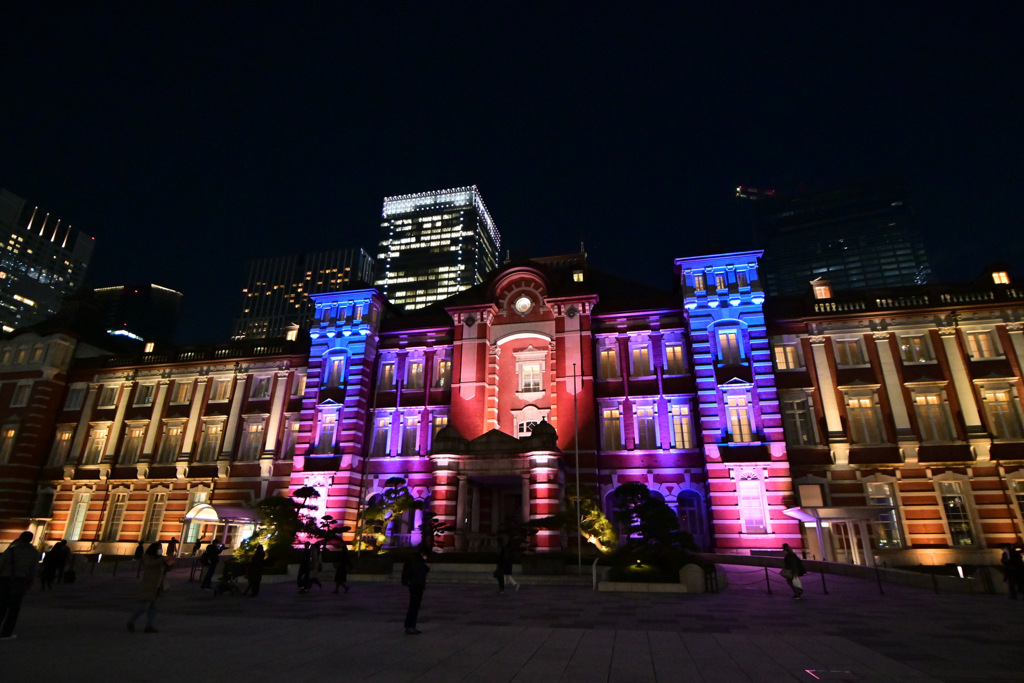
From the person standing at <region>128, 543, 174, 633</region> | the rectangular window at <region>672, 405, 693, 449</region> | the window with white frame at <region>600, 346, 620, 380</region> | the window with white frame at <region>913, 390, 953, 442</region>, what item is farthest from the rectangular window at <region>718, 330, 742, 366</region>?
the person standing at <region>128, 543, 174, 633</region>

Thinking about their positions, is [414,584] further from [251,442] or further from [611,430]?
[251,442]

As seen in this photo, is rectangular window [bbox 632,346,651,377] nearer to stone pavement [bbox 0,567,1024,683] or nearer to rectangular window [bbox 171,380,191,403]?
stone pavement [bbox 0,567,1024,683]

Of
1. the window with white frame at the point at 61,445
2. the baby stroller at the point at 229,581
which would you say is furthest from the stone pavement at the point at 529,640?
the window with white frame at the point at 61,445

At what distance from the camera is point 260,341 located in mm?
39812

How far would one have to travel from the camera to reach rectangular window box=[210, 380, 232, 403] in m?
38.9

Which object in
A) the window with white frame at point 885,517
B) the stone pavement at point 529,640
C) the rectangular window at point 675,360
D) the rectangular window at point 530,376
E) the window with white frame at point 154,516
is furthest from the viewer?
the window with white frame at point 154,516

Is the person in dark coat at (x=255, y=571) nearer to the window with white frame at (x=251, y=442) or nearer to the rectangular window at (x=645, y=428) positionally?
the rectangular window at (x=645, y=428)

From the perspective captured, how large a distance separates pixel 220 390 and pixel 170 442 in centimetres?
475

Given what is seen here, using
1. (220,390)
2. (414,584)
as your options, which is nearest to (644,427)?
(414,584)

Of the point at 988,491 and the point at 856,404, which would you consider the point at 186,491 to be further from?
the point at 988,491

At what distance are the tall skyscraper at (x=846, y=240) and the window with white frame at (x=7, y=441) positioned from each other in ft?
550

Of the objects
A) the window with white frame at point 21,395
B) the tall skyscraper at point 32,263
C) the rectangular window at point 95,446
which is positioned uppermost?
the tall skyscraper at point 32,263

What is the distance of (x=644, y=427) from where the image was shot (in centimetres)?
3156

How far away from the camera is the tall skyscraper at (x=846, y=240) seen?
154m
